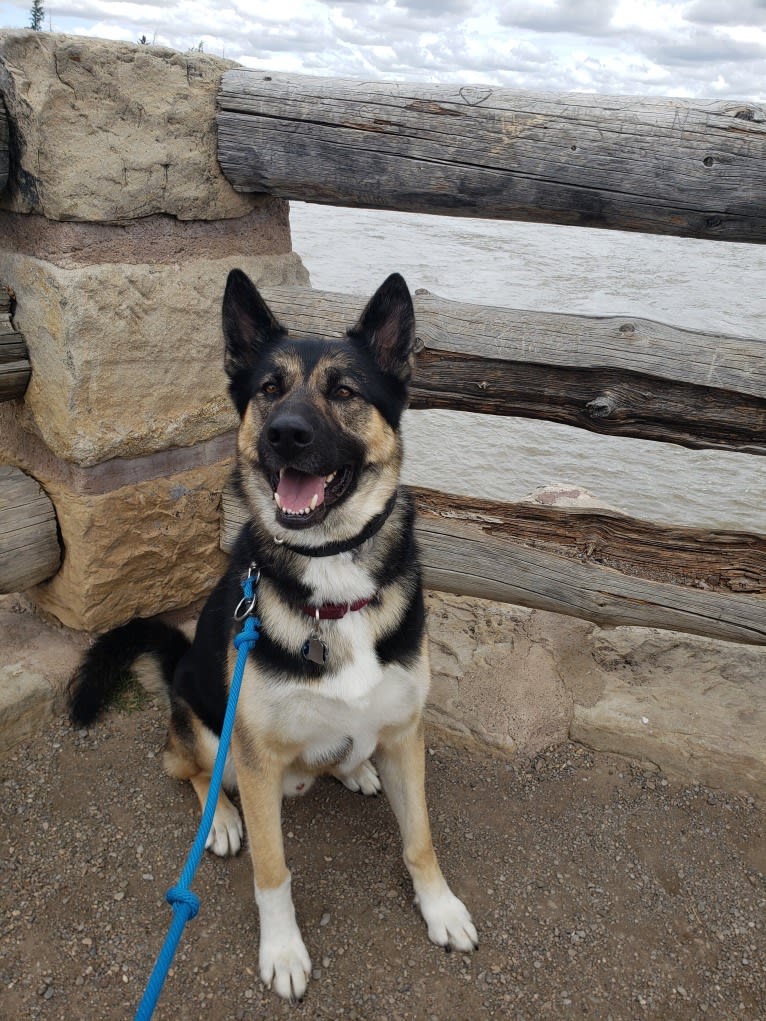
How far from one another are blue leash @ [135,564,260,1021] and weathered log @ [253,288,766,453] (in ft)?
3.76

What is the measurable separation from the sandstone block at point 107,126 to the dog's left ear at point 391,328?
1073 millimetres

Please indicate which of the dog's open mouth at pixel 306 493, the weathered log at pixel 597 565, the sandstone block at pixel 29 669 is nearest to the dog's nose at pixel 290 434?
the dog's open mouth at pixel 306 493

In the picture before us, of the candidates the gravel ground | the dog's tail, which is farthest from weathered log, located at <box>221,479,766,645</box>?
the dog's tail

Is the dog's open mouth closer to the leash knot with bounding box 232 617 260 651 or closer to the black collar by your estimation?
the black collar

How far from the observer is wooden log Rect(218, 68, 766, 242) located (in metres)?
2.48

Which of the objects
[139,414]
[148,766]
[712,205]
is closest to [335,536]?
[139,414]

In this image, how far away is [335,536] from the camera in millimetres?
2299

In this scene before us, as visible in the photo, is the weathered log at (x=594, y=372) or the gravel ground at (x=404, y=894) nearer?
the gravel ground at (x=404, y=894)

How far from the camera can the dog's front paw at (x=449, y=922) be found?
7.80 feet

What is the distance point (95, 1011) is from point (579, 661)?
231cm

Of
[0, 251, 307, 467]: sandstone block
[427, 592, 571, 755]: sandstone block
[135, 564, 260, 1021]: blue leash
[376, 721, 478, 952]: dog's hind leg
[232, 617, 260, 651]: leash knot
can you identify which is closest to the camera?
[135, 564, 260, 1021]: blue leash

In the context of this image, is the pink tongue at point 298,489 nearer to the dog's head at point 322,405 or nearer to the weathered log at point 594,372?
the dog's head at point 322,405

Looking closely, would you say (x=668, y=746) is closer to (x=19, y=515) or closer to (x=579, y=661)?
(x=579, y=661)

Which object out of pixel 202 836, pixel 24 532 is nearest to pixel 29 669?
pixel 24 532
